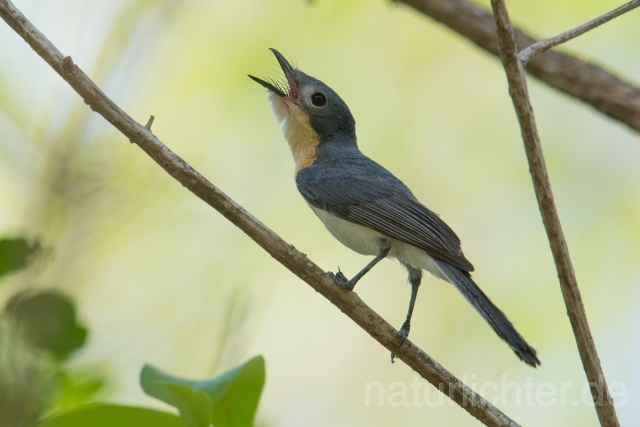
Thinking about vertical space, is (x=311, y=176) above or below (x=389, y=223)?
above

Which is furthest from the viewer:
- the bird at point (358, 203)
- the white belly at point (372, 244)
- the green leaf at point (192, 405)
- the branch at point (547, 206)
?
the white belly at point (372, 244)

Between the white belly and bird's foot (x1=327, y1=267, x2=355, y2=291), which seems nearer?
bird's foot (x1=327, y1=267, x2=355, y2=291)

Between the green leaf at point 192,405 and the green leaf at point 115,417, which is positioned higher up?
the green leaf at point 192,405

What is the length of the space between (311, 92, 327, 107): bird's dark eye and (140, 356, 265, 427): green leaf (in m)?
3.91

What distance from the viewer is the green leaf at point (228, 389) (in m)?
1.80

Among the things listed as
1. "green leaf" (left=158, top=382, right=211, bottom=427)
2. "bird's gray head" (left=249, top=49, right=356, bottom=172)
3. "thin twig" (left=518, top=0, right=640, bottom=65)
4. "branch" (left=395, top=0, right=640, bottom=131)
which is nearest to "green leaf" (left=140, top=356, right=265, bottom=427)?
"green leaf" (left=158, top=382, right=211, bottom=427)

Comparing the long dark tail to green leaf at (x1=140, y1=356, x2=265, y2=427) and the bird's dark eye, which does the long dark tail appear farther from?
the bird's dark eye

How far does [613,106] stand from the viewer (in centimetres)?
536

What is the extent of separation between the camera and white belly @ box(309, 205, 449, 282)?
4.16 metres

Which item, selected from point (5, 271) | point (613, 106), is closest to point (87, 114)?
point (5, 271)

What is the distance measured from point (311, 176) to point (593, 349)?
258cm

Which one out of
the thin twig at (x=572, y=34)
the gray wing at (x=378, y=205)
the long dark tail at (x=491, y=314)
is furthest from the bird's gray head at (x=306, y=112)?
the thin twig at (x=572, y=34)

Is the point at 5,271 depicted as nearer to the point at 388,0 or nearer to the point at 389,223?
the point at 389,223

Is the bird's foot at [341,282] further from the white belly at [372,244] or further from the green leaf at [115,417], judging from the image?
the green leaf at [115,417]
